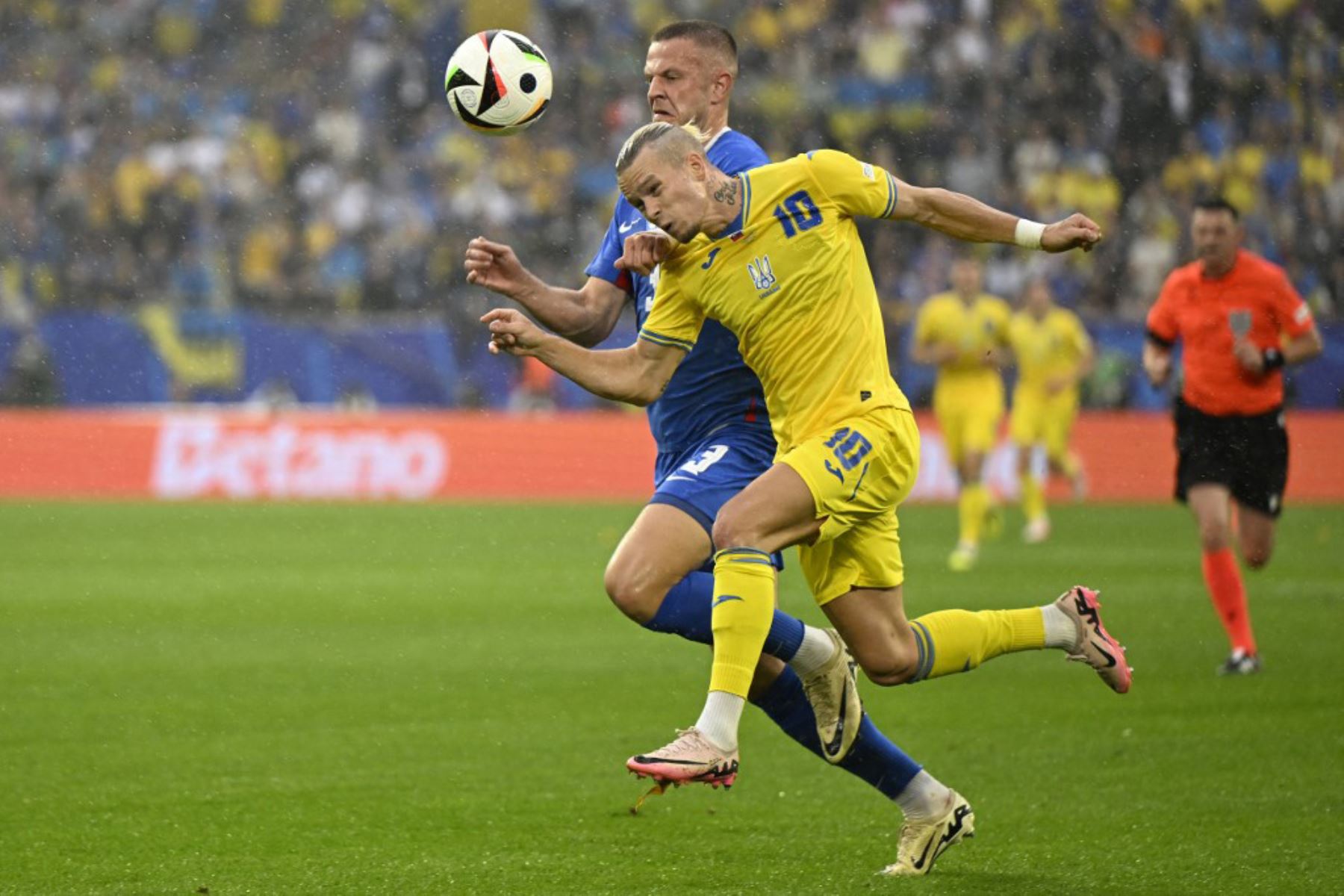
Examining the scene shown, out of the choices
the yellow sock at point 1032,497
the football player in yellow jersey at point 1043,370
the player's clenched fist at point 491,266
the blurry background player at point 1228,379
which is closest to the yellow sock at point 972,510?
the yellow sock at point 1032,497

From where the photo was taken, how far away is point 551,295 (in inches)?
239

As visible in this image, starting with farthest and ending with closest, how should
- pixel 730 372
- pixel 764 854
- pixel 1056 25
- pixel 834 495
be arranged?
pixel 1056 25, pixel 730 372, pixel 764 854, pixel 834 495

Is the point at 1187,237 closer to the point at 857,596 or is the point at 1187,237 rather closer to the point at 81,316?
the point at 81,316

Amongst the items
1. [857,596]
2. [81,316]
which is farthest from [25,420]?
[857,596]

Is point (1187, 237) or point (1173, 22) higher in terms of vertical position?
point (1173, 22)

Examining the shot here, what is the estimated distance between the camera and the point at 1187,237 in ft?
75.0

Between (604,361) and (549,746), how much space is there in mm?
2593

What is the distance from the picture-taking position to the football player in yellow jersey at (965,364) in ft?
52.2

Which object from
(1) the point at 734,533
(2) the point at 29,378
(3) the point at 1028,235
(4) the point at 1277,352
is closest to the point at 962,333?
(4) the point at 1277,352

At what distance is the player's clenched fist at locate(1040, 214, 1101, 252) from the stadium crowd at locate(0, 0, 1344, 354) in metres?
16.8

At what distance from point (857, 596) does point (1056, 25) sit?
2038cm

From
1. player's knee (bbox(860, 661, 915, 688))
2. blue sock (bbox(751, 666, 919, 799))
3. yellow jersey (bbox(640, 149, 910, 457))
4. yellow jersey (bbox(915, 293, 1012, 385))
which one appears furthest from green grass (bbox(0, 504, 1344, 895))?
yellow jersey (bbox(915, 293, 1012, 385))

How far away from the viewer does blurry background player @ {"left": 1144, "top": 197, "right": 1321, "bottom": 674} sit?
31.7ft

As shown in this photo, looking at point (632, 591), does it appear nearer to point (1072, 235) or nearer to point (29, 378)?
point (1072, 235)
